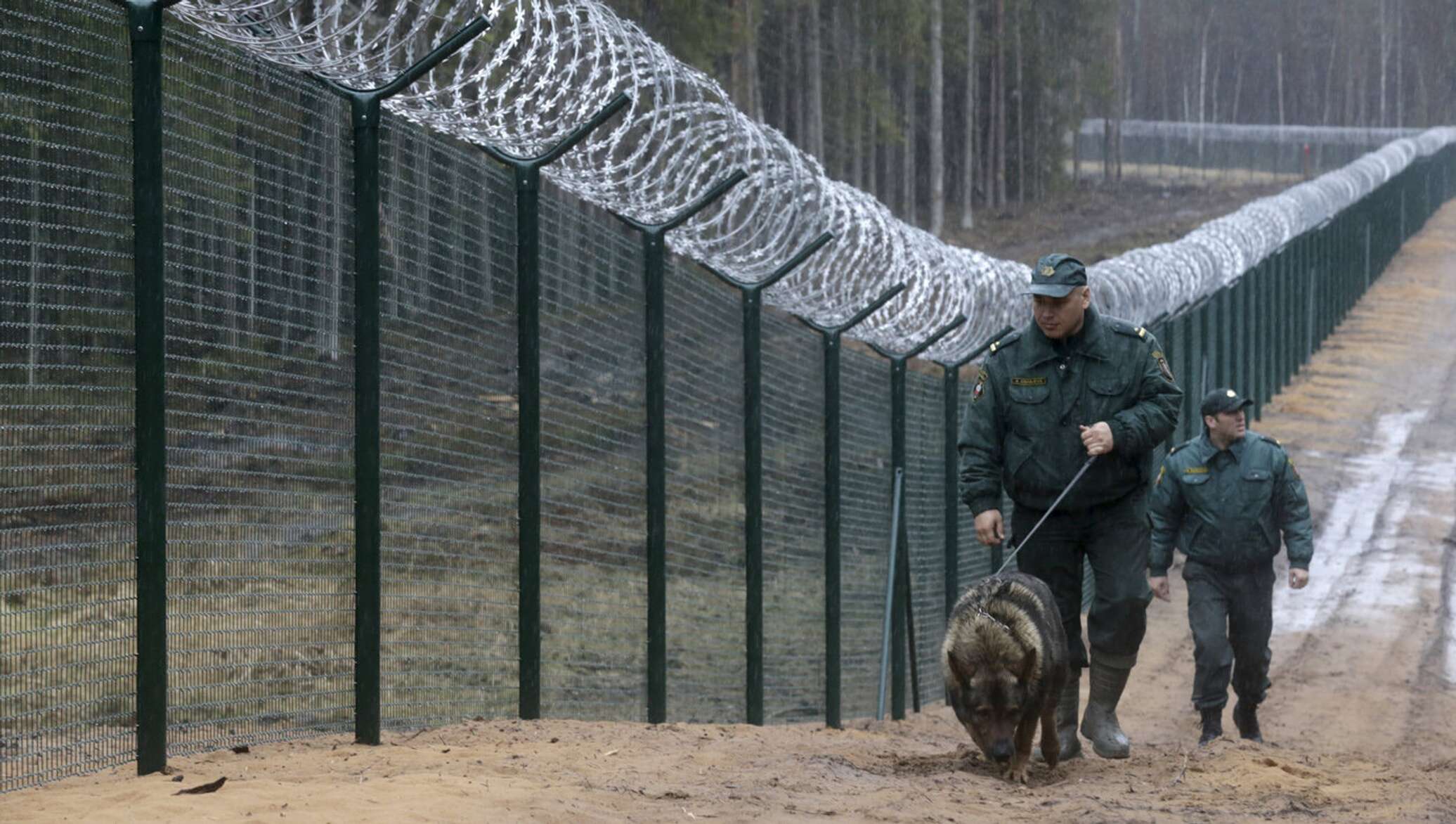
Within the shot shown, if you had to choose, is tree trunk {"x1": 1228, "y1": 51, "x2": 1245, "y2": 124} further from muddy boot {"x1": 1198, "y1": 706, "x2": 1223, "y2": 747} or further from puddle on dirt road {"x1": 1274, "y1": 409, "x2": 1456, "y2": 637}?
muddy boot {"x1": 1198, "y1": 706, "x2": 1223, "y2": 747}

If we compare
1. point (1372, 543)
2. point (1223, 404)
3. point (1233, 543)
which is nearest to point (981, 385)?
point (1223, 404)

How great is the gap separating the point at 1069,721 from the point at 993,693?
3.76ft

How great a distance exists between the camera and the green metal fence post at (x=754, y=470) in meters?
8.38

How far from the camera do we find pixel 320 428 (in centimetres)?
585

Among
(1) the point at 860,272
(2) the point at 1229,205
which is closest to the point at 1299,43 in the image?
(2) the point at 1229,205

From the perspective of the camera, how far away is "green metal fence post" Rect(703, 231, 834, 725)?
27.5ft

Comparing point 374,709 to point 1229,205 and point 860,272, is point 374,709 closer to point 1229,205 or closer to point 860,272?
point 860,272

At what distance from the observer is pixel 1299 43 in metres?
103

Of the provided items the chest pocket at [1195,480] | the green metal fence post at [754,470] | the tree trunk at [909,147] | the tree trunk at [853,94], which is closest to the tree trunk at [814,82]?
the tree trunk at [853,94]

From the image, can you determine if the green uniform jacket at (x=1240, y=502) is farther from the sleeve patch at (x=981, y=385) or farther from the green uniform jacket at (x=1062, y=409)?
the sleeve patch at (x=981, y=385)

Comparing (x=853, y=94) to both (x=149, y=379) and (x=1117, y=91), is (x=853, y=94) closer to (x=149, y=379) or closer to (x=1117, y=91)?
(x=1117, y=91)

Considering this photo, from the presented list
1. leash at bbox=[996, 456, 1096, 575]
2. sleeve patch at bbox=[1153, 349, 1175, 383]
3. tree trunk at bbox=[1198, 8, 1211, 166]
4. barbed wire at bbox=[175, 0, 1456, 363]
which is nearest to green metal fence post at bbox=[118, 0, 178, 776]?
barbed wire at bbox=[175, 0, 1456, 363]

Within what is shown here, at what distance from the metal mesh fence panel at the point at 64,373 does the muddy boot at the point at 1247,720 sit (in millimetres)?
5509

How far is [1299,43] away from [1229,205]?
46939 mm
